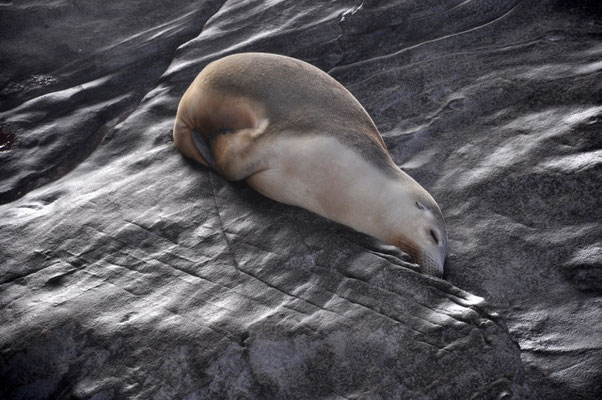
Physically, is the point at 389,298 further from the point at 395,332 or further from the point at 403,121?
the point at 403,121

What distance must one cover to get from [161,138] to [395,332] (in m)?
2.68

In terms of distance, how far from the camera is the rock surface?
2.85m

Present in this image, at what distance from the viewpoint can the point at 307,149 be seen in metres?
3.71

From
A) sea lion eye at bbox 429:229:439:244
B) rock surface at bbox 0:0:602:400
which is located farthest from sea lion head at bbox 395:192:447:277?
rock surface at bbox 0:0:602:400

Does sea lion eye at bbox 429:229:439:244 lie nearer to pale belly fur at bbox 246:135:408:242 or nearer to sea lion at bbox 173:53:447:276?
sea lion at bbox 173:53:447:276

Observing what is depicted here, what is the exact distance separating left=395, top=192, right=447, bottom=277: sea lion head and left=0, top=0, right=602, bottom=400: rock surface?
12cm

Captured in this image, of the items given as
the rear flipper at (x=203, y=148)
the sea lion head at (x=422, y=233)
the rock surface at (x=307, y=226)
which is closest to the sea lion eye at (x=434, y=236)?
the sea lion head at (x=422, y=233)

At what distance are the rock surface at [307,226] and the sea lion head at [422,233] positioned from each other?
0.40 ft

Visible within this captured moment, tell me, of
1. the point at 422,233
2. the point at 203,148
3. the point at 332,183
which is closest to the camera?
the point at 422,233

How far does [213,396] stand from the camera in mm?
2742

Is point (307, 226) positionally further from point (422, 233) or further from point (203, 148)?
point (203, 148)

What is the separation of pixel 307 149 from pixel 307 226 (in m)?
0.47

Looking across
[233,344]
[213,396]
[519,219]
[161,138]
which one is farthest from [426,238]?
[161,138]

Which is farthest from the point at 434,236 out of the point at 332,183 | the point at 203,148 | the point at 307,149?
the point at 203,148
